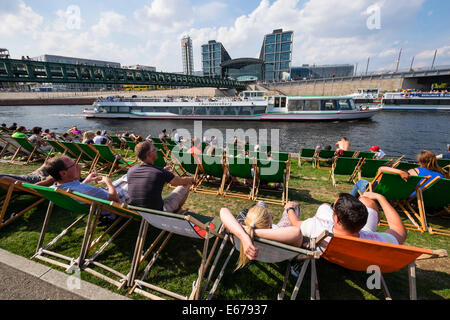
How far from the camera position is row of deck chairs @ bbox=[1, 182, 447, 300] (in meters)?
1.68

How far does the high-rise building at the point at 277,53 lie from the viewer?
332ft

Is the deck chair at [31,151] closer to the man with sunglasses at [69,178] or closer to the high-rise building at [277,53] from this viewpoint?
the man with sunglasses at [69,178]

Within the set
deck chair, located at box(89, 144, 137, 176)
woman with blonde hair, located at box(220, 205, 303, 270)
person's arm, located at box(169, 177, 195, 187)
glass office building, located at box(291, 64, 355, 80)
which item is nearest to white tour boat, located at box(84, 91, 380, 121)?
deck chair, located at box(89, 144, 137, 176)

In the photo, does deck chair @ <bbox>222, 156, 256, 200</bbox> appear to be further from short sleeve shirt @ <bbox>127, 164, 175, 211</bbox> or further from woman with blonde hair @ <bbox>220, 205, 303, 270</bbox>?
woman with blonde hair @ <bbox>220, 205, 303, 270</bbox>

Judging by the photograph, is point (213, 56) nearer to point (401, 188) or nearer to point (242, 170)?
point (242, 170)

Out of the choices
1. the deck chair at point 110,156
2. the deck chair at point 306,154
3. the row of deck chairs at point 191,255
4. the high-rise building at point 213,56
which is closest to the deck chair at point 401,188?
the row of deck chairs at point 191,255

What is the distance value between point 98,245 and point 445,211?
638cm

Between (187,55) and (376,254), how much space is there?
19840cm

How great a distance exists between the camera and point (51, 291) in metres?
2.21

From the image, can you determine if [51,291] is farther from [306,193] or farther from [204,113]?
[204,113]

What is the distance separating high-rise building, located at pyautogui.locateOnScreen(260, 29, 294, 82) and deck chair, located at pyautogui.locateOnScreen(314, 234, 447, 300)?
110806 millimetres

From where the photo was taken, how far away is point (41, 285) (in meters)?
2.27

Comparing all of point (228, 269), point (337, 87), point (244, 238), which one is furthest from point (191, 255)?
point (337, 87)
